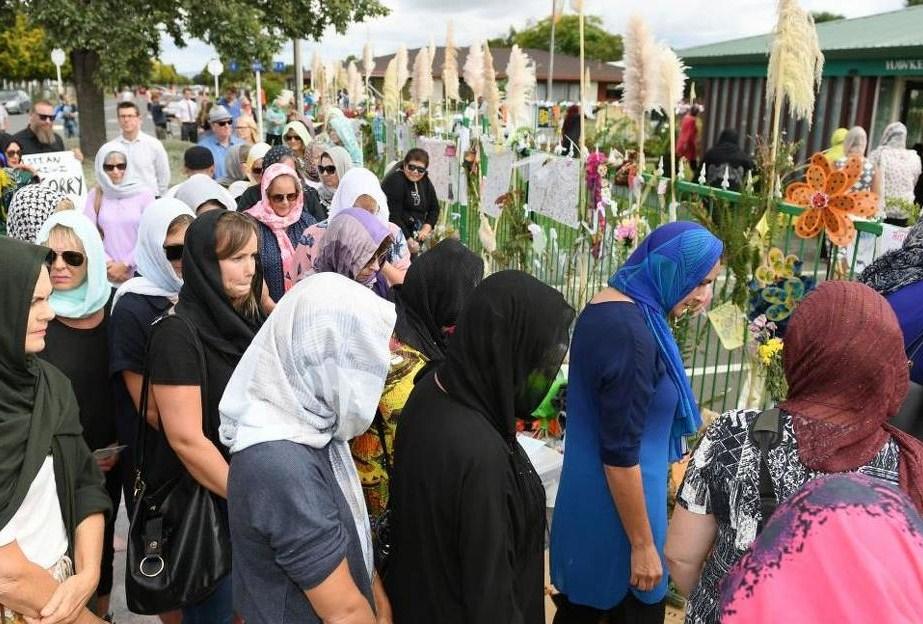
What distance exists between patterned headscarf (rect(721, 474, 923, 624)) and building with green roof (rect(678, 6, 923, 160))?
11.6 meters

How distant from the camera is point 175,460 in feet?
7.39

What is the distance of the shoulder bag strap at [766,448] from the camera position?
1.52 m

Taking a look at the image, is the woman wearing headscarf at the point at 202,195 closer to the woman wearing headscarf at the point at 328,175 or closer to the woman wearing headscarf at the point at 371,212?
the woman wearing headscarf at the point at 371,212

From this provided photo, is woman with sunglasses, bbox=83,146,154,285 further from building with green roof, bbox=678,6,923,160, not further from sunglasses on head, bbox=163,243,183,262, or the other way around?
building with green roof, bbox=678,6,923,160

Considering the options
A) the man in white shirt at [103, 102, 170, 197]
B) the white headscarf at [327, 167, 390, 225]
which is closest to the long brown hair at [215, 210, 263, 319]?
the white headscarf at [327, 167, 390, 225]

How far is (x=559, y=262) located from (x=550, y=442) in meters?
1.78

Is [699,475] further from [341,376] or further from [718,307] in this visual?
[718,307]

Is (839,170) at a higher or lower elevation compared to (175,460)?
higher

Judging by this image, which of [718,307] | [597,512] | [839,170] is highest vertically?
[839,170]

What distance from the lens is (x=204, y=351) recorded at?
87.2 inches

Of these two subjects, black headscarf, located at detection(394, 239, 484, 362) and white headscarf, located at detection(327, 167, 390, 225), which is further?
white headscarf, located at detection(327, 167, 390, 225)

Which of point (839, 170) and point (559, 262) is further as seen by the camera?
point (559, 262)

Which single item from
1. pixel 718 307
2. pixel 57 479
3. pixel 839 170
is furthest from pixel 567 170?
pixel 57 479

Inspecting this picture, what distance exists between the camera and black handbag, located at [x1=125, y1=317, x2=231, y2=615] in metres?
2.17
